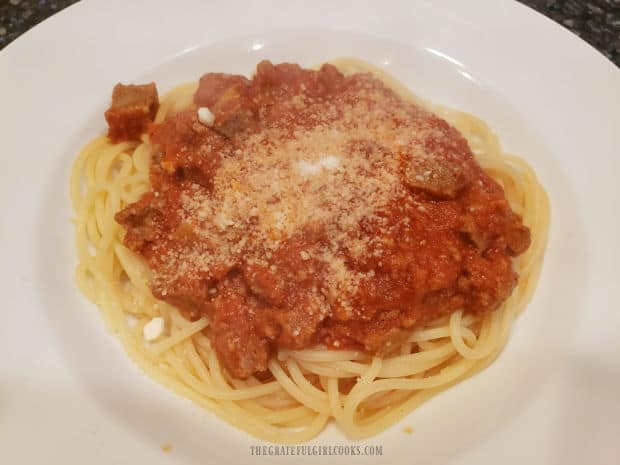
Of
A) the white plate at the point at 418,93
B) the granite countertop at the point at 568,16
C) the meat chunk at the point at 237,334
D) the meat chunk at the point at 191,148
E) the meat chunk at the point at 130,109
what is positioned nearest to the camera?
the white plate at the point at 418,93

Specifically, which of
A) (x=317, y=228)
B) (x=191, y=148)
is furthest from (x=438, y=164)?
(x=191, y=148)

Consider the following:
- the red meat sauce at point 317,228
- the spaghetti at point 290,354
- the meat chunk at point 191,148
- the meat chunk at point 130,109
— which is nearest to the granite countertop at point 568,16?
the meat chunk at point 130,109

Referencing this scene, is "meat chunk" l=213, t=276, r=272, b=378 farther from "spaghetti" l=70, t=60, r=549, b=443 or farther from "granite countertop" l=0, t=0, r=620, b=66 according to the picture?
"granite countertop" l=0, t=0, r=620, b=66

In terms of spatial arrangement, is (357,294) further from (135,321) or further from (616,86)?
(616,86)

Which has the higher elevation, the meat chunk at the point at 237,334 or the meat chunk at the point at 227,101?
the meat chunk at the point at 227,101

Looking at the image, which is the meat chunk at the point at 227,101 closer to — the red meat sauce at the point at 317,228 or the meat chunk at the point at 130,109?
the red meat sauce at the point at 317,228

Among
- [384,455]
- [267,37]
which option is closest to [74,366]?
[384,455]

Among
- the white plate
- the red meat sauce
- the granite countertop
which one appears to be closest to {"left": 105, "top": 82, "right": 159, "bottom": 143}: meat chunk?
the white plate
